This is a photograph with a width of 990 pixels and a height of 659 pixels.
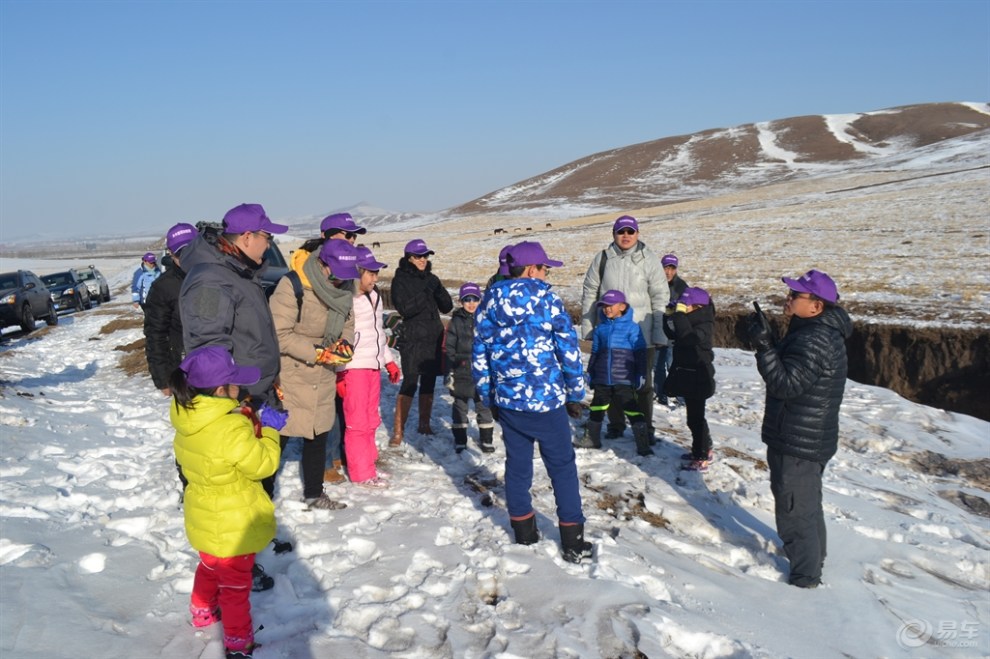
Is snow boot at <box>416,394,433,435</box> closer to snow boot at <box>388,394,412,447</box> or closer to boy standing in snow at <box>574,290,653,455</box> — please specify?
snow boot at <box>388,394,412,447</box>

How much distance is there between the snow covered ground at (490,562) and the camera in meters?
3.68

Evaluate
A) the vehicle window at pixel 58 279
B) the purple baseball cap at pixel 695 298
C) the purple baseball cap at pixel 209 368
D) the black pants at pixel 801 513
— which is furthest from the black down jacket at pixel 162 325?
the vehicle window at pixel 58 279

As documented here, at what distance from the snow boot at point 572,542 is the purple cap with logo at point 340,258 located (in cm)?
252

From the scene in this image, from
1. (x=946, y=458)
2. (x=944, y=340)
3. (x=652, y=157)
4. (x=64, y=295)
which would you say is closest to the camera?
(x=946, y=458)

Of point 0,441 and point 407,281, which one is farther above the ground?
point 407,281

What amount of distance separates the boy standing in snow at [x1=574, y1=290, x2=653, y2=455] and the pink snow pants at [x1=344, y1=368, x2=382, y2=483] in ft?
7.63

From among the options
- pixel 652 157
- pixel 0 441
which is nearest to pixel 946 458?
pixel 0 441

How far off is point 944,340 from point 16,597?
45.3ft

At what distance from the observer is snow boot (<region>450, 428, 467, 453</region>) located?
698cm

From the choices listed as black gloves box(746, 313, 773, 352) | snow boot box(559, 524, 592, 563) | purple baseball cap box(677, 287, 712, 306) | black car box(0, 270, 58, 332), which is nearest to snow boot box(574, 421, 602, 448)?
purple baseball cap box(677, 287, 712, 306)

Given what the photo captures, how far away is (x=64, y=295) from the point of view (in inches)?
910

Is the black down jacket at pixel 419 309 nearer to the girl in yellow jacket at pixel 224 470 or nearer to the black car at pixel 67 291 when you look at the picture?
the girl in yellow jacket at pixel 224 470

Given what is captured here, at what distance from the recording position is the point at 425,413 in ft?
24.1

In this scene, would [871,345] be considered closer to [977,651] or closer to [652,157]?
[977,651]
